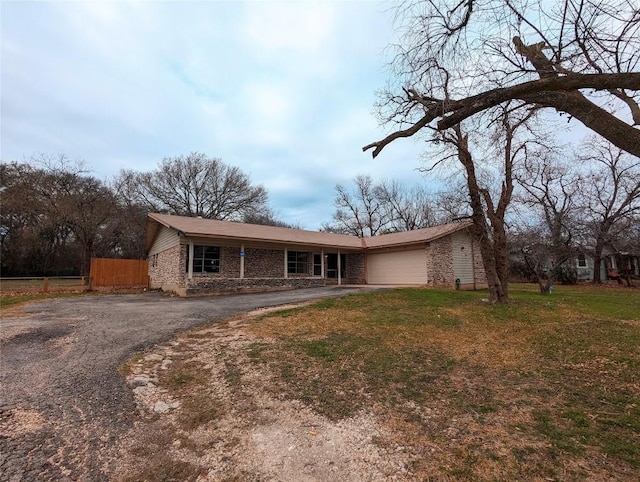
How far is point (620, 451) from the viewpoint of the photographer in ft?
8.93

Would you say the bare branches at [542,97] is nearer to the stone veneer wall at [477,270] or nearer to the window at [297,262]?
the window at [297,262]

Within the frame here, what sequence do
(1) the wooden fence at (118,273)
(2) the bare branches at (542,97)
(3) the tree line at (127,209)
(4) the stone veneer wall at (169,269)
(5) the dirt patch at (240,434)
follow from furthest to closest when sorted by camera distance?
(3) the tree line at (127,209) → (1) the wooden fence at (118,273) → (4) the stone veneer wall at (169,269) → (2) the bare branches at (542,97) → (5) the dirt patch at (240,434)

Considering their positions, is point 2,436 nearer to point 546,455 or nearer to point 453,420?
point 453,420

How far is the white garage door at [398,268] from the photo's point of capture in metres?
18.7

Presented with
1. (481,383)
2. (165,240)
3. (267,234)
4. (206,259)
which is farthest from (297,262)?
(481,383)

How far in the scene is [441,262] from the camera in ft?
59.8

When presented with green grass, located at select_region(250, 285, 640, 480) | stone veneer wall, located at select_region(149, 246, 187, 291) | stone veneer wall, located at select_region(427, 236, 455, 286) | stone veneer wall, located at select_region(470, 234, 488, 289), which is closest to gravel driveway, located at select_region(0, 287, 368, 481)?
green grass, located at select_region(250, 285, 640, 480)

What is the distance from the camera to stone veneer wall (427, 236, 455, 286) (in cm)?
1795

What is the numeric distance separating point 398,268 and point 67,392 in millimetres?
17776

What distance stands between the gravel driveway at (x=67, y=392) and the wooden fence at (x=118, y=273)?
10399 mm

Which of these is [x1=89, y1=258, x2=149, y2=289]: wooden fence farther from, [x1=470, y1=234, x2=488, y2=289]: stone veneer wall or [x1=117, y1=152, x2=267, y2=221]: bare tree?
[x1=470, y1=234, x2=488, y2=289]: stone veneer wall

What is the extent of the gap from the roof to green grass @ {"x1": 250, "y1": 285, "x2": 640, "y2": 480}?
342 inches

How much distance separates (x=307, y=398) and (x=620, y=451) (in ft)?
9.11

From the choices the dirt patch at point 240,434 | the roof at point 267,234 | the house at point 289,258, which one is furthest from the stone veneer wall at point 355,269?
the dirt patch at point 240,434
